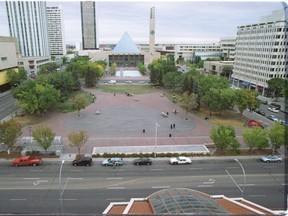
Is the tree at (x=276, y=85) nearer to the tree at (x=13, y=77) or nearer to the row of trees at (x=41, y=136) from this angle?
the row of trees at (x=41, y=136)

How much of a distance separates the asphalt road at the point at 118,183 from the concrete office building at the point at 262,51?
4449 centimetres

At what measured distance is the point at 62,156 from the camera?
34.8m

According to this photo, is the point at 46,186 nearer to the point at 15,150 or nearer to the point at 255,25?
the point at 15,150

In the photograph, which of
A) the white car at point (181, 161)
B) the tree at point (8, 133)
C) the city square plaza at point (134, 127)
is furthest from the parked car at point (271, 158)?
the tree at point (8, 133)

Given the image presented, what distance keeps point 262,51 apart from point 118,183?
6251cm

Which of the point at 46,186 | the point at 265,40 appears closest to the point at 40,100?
the point at 46,186

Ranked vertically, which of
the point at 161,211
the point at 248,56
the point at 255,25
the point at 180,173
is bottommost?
the point at 180,173

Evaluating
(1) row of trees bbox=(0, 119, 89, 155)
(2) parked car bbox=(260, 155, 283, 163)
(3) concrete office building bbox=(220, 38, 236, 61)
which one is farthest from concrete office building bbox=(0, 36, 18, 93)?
(3) concrete office building bbox=(220, 38, 236, 61)

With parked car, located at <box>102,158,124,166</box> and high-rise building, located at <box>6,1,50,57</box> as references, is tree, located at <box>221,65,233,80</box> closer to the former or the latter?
parked car, located at <box>102,158,124,166</box>

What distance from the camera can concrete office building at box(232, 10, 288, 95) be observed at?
6719 centimetres

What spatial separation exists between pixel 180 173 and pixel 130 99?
133ft

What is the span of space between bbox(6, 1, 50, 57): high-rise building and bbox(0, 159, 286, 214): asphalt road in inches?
5409

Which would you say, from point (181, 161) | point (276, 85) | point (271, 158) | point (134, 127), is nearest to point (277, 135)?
point (271, 158)

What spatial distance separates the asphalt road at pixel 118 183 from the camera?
80.2ft
